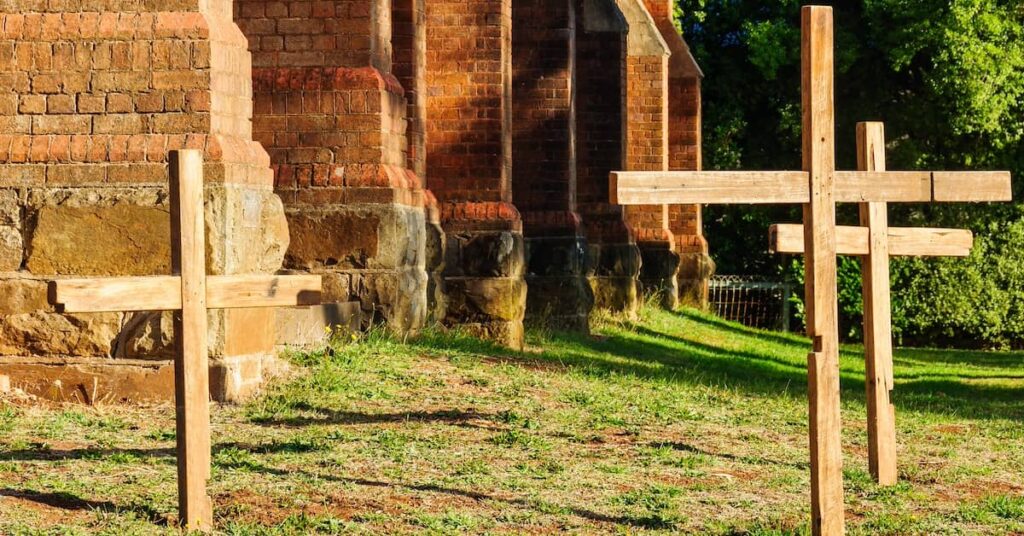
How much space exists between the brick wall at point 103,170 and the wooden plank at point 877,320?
3282 millimetres

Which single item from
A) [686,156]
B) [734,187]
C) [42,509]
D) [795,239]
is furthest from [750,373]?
[686,156]

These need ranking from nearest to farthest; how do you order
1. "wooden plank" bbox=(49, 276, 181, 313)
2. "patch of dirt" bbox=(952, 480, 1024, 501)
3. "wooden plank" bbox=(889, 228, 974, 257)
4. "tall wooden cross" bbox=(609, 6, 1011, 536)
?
"wooden plank" bbox=(49, 276, 181, 313) < "tall wooden cross" bbox=(609, 6, 1011, 536) < "wooden plank" bbox=(889, 228, 974, 257) < "patch of dirt" bbox=(952, 480, 1024, 501)

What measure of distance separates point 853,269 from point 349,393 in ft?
56.5

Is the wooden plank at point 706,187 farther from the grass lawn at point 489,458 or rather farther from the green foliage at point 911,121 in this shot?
the green foliage at point 911,121

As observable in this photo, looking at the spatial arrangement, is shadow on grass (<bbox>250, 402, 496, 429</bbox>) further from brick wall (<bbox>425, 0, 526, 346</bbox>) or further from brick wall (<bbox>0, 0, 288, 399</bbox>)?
brick wall (<bbox>425, 0, 526, 346</bbox>)

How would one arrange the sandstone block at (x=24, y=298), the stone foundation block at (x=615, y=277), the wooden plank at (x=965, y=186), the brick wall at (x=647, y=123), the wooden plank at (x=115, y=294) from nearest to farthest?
the wooden plank at (x=115, y=294), the wooden plank at (x=965, y=186), the sandstone block at (x=24, y=298), the stone foundation block at (x=615, y=277), the brick wall at (x=647, y=123)

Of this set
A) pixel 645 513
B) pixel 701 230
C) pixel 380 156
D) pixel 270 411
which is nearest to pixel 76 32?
pixel 270 411

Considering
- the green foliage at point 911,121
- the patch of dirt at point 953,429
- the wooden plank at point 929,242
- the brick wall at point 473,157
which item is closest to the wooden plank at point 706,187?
the wooden plank at point 929,242

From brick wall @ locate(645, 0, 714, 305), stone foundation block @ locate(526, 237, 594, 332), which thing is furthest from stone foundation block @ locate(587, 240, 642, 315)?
brick wall @ locate(645, 0, 714, 305)

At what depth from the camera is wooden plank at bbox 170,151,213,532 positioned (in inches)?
209

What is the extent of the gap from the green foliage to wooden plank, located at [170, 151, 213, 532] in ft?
61.4

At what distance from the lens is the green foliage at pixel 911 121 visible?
22797mm

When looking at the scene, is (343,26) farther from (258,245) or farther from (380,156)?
(258,245)

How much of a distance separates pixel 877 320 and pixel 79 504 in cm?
348
